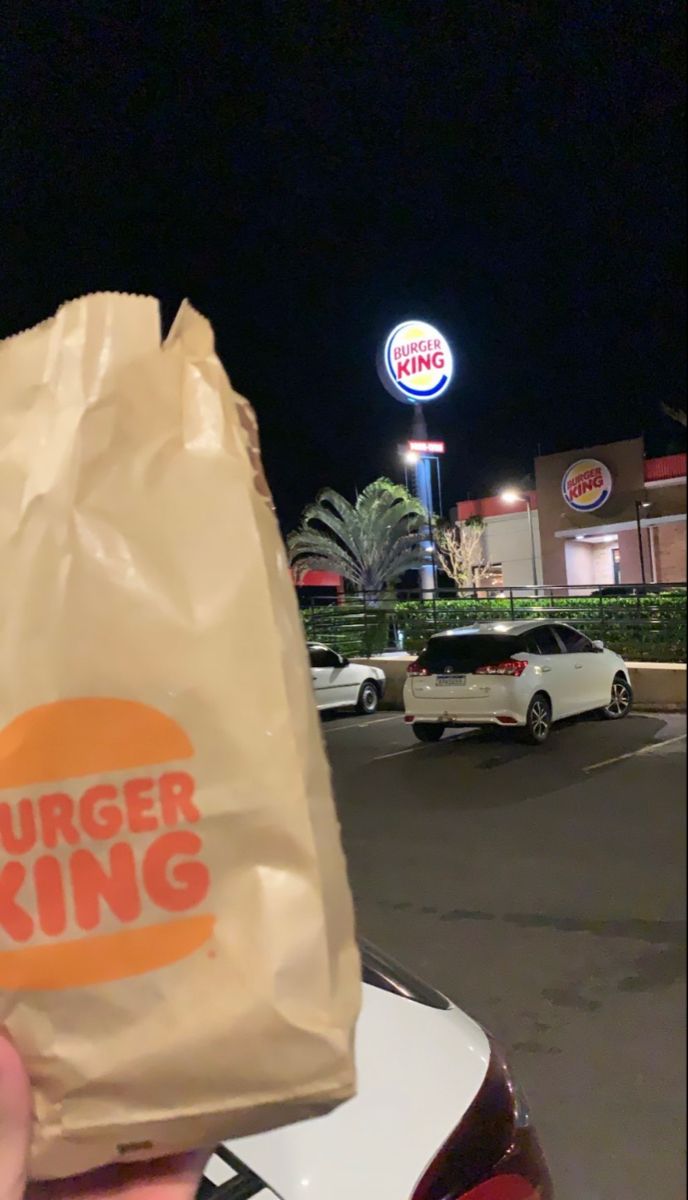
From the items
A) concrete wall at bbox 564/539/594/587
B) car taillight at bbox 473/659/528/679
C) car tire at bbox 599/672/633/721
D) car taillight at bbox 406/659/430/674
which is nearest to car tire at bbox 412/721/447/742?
car taillight at bbox 406/659/430/674

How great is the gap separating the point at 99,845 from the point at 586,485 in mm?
22853

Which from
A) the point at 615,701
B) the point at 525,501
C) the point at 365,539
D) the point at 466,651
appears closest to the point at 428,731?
the point at 466,651

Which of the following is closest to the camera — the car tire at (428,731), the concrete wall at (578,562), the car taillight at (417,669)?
the car taillight at (417,669)

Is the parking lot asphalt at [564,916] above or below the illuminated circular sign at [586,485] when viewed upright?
below

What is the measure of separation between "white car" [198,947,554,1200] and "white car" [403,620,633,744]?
720 centimetres

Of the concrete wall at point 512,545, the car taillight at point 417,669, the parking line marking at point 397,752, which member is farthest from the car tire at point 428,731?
the concrete wall at point 512,545

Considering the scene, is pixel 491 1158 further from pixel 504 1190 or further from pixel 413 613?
pixel 413 613

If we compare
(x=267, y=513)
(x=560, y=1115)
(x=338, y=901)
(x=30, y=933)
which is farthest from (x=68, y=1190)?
(x=560, y=1115)

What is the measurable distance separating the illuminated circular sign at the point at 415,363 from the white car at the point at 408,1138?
23249mm

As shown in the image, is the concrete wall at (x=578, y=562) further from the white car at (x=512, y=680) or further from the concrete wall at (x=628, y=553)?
the white car at (x=512, y=680)

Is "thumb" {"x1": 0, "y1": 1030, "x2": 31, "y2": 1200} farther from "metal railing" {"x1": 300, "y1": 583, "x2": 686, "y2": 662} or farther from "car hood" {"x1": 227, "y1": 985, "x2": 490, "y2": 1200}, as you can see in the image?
"metal railing" {"x1": 300, "y1": 583, "x2": 686, "y2": 662}

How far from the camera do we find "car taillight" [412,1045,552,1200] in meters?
1.19

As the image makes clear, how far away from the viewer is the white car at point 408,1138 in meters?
1.13

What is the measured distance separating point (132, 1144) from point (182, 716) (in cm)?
37
